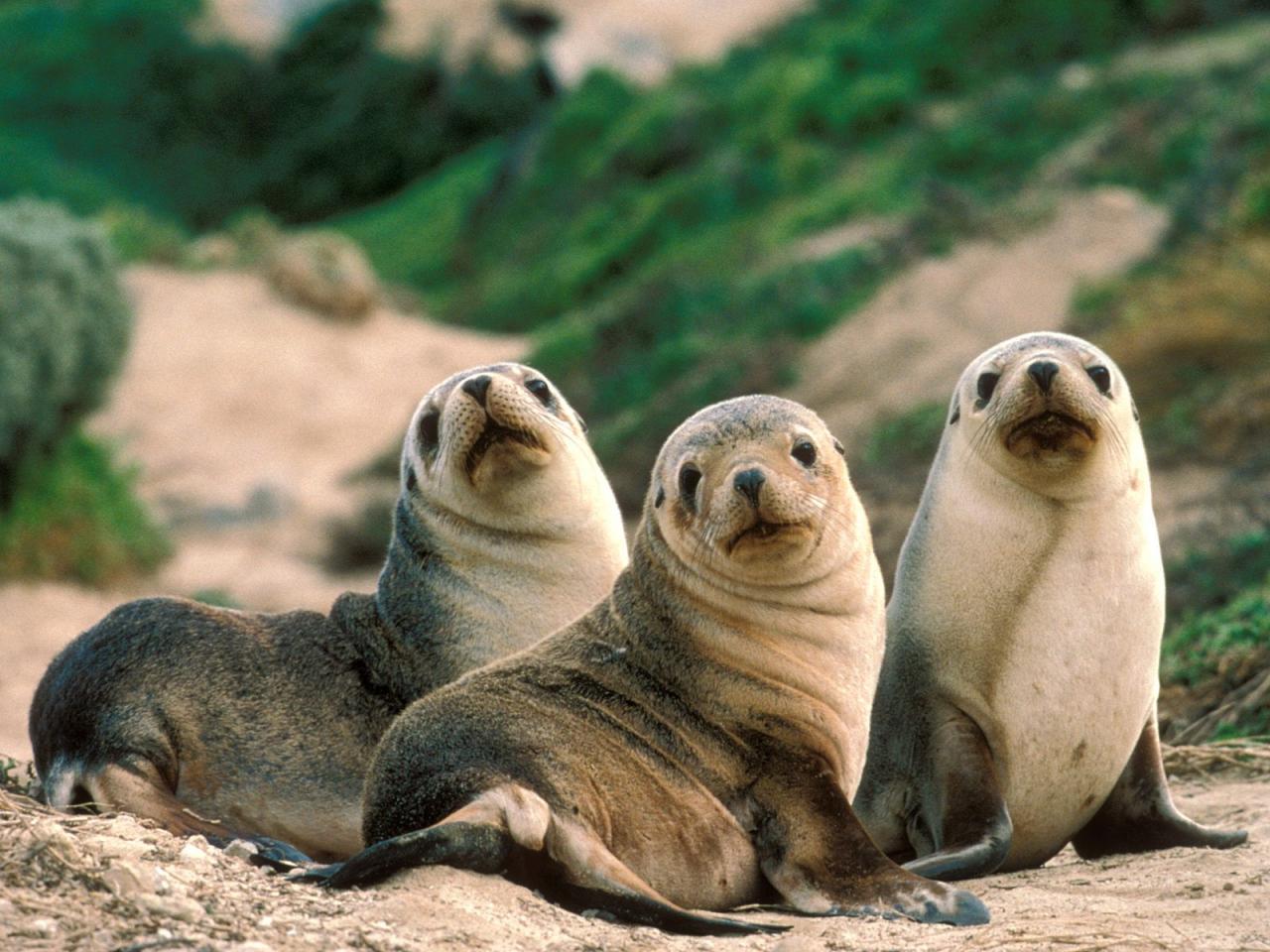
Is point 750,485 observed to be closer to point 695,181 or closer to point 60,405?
point 60,405

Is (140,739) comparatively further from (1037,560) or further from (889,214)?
(889,214)

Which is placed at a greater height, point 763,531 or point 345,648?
point 763,531

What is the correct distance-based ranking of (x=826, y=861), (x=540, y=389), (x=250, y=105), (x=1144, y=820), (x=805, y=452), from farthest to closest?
(x=250, y=105), (x=540, y=389), (x=1144, y=820), (x=805, y=452), (x=826, y=861)

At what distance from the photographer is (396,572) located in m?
6.78

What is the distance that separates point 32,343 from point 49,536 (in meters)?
1.55

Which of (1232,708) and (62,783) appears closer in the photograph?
(62,783)

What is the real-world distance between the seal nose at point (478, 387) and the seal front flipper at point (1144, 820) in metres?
2.32

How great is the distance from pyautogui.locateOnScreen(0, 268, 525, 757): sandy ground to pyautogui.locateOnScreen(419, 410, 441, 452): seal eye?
29.7 feet

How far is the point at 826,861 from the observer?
4969 mm

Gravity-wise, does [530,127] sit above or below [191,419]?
above

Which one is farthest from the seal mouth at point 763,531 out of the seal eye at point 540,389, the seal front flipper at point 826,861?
the seal eye at point 540,389

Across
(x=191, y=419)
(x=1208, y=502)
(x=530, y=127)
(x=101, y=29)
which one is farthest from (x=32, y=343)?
(x=101, y=29)

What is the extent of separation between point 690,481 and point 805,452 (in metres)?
0.32

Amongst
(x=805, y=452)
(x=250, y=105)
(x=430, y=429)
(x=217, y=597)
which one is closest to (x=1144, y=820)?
(x=805, y=452)
